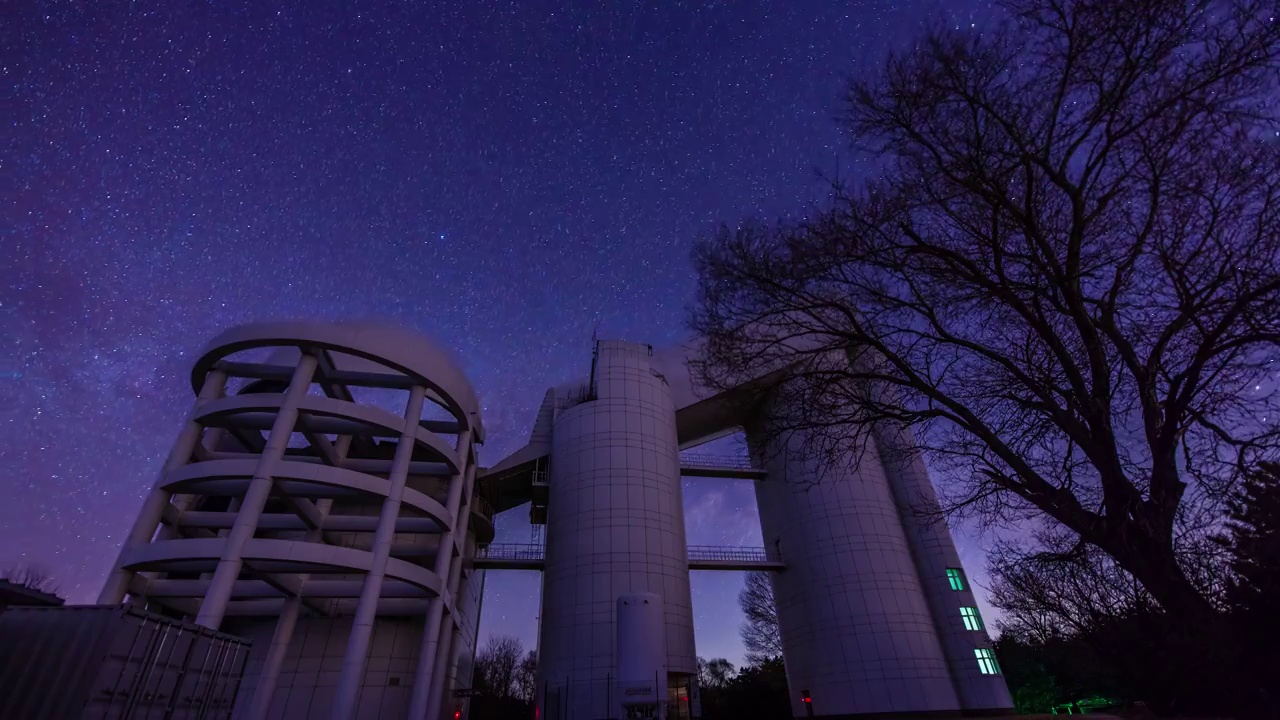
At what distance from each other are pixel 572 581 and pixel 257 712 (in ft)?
51.3

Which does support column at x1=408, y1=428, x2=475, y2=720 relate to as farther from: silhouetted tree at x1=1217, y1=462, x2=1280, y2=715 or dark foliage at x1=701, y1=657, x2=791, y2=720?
silhouetted tree at x1=1217, y1=462, x2=1280, y2=715

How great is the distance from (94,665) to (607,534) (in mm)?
26775

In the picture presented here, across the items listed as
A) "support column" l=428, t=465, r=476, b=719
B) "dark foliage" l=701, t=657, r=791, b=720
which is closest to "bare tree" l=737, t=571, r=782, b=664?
"dark foliage" l=701, t=657, r=791, b=720

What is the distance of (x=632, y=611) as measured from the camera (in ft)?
86.8

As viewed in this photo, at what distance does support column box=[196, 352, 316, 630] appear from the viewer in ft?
63.6

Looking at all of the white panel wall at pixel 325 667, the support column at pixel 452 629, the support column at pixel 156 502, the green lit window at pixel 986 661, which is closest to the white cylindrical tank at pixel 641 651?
the support column at pixel 452 629

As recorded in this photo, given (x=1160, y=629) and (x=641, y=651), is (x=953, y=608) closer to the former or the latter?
(x=1160, y=629)

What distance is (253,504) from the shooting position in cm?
2123

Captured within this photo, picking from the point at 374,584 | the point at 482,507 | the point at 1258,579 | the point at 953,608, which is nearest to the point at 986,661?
the point at 953,608

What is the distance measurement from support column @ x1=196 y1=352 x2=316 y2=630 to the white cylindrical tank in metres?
15.5

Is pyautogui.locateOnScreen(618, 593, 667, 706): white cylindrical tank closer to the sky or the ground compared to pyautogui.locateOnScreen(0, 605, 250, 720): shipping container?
closer to the sky

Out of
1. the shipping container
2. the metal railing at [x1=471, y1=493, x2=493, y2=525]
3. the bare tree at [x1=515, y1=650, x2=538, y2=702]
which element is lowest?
the shipping container

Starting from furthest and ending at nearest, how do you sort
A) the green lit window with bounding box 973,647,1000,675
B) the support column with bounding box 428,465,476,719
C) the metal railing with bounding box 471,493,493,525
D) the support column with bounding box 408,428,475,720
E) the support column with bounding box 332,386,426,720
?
1. the metal railing with bounding box 471,493,493,525
2. the green lit window with bounding box 973,647,1000,675
3. the support column with bounding box 428,465,476,719
4. the support column with bounding box 408,428,475,720
5. the support column with bounding box 332,386,426,720

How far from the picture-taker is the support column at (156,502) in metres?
21.0
